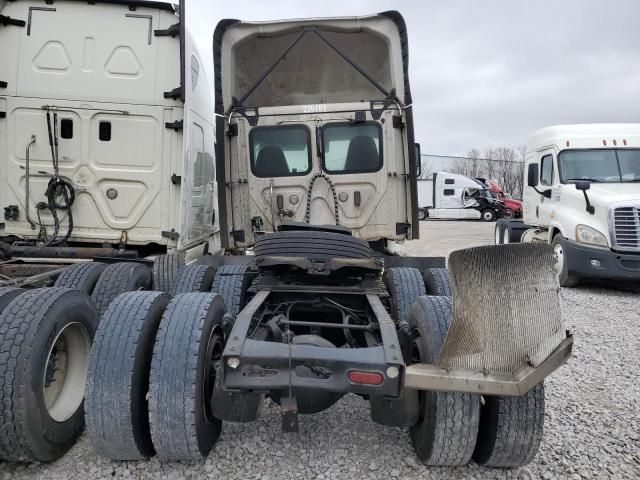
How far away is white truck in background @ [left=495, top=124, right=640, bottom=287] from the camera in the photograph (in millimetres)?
7758

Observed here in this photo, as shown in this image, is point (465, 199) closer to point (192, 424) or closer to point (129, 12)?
point (129, 12)

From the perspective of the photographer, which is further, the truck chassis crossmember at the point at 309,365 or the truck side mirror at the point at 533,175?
the truck side mirror at the point at 533,175

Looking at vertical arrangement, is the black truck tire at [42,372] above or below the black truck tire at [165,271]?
below

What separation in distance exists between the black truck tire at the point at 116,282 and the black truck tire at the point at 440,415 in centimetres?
253

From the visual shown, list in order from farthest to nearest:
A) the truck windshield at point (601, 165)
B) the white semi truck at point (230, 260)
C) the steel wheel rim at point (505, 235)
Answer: the steel wheel rim at point (505, 235)
the truck windshield at point (601, 165)
the white semi truck at point (230, 260)

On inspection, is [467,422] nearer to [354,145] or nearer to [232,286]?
[232,286]

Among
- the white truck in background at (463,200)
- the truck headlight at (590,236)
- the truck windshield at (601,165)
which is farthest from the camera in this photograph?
the white truck in background at (463,200)

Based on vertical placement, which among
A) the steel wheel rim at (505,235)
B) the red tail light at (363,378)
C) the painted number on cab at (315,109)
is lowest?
the red tail light at (363,378)

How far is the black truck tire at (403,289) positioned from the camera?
3.68 meters

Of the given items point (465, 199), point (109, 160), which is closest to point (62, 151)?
point (109, 160)

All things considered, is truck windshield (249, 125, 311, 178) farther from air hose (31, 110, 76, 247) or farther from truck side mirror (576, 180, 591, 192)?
truck side mirror (576, 180, 591, 192)

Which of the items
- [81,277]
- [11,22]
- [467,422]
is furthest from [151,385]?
[11,22]

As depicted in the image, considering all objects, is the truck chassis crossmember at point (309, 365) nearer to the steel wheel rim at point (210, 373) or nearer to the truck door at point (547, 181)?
the steel wheel rim at point (210, 373)

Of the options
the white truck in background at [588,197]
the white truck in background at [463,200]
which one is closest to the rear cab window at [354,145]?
the white truck in background at [588,197]
